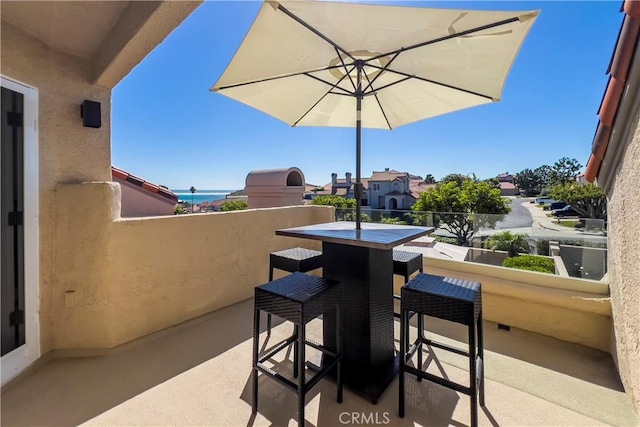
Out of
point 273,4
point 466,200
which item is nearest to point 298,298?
point 273,4

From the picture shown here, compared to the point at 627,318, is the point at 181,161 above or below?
above

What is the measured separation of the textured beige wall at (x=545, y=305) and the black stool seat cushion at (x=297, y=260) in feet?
6.38

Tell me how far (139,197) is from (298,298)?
4.87 m

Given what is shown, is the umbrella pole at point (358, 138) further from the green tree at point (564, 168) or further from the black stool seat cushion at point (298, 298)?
the green tree at point (564, 168)

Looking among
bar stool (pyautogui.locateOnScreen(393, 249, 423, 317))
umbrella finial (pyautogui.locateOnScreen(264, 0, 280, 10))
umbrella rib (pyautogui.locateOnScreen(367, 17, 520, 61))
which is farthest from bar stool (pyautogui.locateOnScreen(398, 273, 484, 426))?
umbrella finial (pyautogui.locateOnScreen(264, 0, 280, 10))

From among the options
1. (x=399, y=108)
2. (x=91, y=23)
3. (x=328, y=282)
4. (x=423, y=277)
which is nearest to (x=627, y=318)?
(x=423, y=277)

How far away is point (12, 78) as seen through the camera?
2143 mm

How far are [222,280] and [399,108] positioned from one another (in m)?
3.21

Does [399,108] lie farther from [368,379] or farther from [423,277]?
[368,379]

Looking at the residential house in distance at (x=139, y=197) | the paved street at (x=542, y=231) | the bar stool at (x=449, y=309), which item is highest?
the residential house in distance at (x=139, y=197)

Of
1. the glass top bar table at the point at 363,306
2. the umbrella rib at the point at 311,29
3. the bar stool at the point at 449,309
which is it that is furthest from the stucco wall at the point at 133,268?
the bar stool at the point at 449,309

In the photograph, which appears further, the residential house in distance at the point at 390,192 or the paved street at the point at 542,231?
the residential house in distance at the point at 390,192

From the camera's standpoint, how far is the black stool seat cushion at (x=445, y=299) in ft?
5.56

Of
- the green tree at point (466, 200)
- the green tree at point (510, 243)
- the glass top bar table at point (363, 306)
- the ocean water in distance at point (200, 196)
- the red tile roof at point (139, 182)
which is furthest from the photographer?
the ocean water in distance at point (200, 196)
